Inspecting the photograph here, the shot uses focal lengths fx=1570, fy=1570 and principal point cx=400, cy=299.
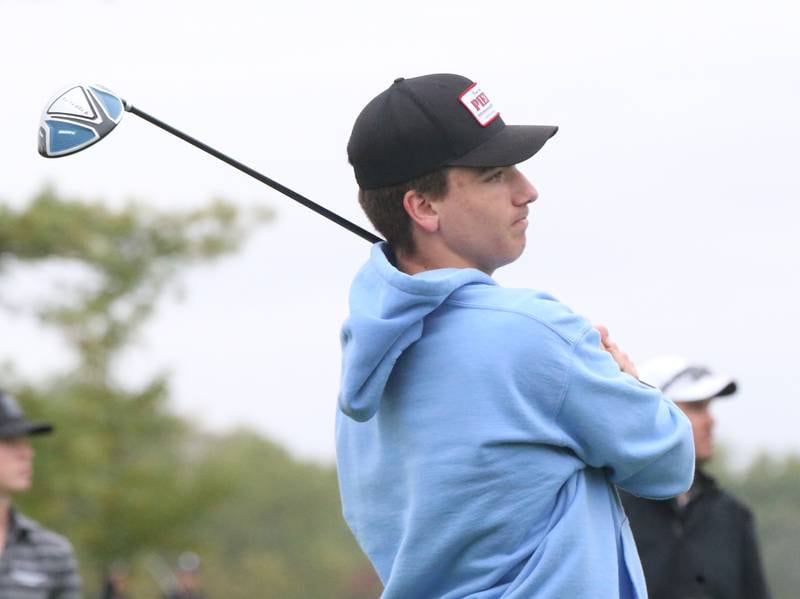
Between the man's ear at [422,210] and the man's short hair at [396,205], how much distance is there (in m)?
0.01

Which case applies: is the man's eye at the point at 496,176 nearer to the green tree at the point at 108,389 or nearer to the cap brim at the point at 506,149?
the cap brim at the point at 506,149

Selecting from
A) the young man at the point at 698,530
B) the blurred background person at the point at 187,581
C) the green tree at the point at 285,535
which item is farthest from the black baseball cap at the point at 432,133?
the green tree at the point at 285,535

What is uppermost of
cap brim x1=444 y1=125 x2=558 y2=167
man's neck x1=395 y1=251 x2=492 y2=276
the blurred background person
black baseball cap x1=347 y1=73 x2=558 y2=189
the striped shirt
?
black baseball cap x1=347 y1=73 x2=558 y2=189

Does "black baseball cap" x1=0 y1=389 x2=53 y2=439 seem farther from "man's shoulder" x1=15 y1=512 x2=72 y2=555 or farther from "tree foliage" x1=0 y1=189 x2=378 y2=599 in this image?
"tree foliage" x1=0 y1=189 x2=378 y2=599

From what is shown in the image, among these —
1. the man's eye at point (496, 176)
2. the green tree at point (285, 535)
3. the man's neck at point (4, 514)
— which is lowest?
the green tree at point (285, 535)

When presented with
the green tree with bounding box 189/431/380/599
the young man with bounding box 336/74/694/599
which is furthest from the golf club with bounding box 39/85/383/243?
the green tree with bounding box 189/431/380/599

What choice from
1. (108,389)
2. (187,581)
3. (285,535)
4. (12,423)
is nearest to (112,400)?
(108,389)

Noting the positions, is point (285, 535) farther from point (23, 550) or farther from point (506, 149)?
point (506, 149)

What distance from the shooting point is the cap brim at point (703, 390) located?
→ 5.90m

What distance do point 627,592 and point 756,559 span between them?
2.85m

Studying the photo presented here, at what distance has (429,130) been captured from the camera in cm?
320

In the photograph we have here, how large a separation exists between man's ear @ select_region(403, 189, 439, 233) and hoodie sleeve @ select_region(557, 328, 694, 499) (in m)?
0.41

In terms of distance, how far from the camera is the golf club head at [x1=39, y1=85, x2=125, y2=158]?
350 cm

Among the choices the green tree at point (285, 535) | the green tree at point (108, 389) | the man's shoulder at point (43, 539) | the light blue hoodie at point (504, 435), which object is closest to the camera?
the light blue hoodie at point (504, 435)
